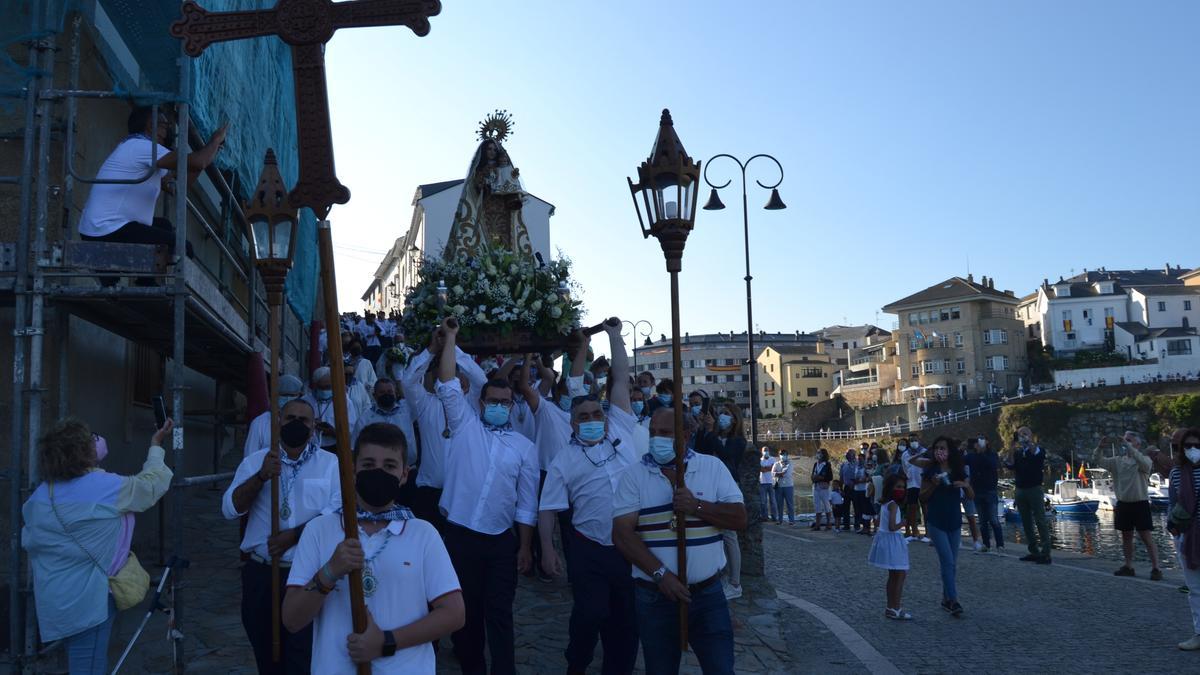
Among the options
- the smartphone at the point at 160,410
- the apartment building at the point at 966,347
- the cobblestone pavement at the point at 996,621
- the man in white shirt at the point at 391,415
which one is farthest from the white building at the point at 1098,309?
the smartphone at the point at 160,410

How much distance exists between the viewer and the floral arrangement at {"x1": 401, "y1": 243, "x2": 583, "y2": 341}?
9781 millimetres

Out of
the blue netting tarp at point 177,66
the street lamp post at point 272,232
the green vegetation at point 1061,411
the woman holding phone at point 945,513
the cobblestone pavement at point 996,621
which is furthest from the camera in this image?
the green vegetation at point 1061,411

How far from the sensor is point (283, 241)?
21.7 feet

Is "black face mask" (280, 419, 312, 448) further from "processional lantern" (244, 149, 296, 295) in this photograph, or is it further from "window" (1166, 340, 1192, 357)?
"window" (1166, 340, 1192, 357)

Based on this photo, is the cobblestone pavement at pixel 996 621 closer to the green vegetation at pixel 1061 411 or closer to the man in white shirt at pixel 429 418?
the man in white shirt at pixel 429 418

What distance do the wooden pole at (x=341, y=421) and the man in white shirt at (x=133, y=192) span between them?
400 centimetres

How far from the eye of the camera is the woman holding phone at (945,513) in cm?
1102

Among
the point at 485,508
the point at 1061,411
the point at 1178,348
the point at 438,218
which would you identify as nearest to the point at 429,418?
the point at 485,508

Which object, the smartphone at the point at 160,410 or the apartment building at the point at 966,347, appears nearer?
the smartphone at the point at 160,410

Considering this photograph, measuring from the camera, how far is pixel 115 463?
9.68m

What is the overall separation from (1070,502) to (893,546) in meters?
34.8

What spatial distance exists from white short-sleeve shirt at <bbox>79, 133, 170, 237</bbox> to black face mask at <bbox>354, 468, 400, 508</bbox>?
467 centimetres

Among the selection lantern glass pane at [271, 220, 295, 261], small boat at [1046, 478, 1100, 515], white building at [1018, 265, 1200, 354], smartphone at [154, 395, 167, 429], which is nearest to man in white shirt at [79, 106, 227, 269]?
lantern glass pane at [271, 220, 295, 261]

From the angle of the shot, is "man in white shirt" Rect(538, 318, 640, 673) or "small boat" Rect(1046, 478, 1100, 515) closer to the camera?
"man in white shirt" Rect(538, 318, 640, 673)
